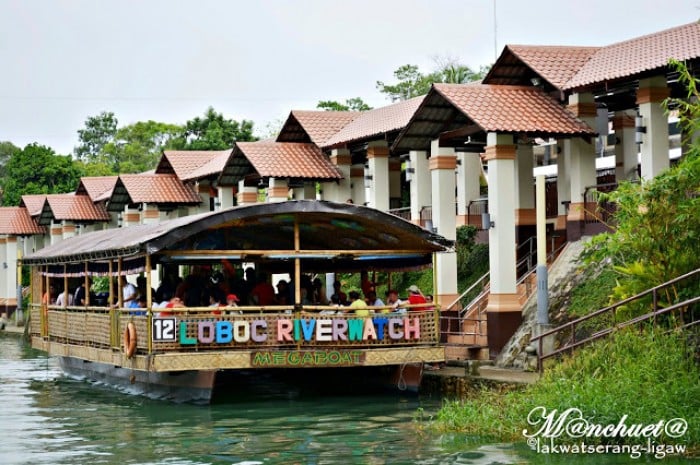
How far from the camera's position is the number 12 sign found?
21250 mm

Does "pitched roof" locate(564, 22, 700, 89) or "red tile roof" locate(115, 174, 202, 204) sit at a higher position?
"pitched roof" locate(564, 22, 700, 89)

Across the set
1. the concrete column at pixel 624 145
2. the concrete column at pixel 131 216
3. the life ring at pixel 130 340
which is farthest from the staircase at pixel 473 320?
the concrete column at pixel 131 216

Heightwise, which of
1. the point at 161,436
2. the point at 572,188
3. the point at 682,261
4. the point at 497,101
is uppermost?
the point at 497,101

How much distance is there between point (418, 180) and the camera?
1330 inches

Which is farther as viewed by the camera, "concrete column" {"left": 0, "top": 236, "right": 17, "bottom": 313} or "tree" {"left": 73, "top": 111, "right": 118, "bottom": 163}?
"tree" {"left": 73, "top": 111, "right": 118, "bottom": 163}

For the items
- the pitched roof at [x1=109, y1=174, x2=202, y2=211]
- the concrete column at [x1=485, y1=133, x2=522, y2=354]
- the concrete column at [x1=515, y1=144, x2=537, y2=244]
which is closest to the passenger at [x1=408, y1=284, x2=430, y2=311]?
the concrete column at [x1=485, y1=133, x2=522, y2=354]

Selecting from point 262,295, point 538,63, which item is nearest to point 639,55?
point 538,63

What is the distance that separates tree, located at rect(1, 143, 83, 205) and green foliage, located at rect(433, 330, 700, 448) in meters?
59.9

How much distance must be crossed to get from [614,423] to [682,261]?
15.2 ft

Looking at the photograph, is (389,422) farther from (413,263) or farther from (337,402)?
(413,263)

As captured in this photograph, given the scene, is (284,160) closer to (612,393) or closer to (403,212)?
(403,212)

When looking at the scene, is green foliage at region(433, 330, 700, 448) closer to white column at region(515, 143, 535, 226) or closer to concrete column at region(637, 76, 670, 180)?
concrete column at region(637, 76, 670, 180)

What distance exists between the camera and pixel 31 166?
75062mm

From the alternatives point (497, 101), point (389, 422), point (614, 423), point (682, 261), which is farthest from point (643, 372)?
point (497, 101)
